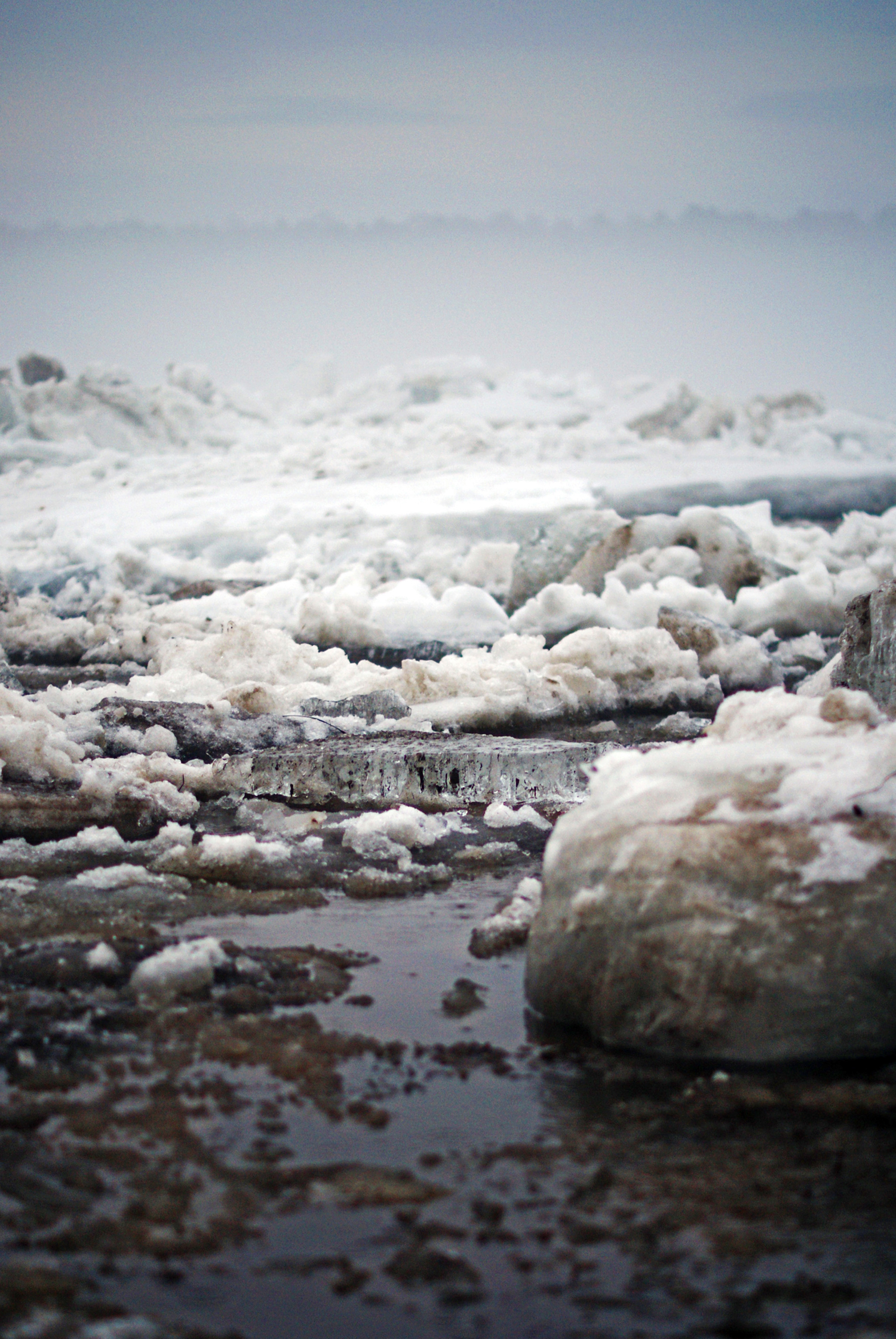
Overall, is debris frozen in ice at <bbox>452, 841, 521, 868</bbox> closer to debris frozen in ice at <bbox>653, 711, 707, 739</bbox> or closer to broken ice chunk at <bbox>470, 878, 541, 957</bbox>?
broken ice chunk at <bbox>470, 878, 541, 957</bbox>

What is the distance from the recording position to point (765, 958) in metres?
1.85

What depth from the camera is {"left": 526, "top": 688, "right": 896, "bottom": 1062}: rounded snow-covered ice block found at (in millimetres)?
1837

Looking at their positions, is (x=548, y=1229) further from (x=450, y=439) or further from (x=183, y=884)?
(x=450, y=439)

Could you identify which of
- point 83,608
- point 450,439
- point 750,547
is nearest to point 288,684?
point 83,608

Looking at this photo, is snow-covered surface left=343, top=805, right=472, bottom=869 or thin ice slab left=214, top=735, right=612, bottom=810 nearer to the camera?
snow-covered surface left=343, top=805, right=472, bottom=869

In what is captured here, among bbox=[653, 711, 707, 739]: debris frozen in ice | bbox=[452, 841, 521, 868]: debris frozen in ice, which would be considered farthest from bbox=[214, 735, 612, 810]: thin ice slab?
bbox=[653, 711, 707, 739]: debris frozen in ice

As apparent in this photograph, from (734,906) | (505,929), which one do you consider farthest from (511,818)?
(734,906)

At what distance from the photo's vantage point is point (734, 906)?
189cm

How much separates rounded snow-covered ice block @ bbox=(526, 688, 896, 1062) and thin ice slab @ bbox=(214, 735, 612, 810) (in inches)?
68.7

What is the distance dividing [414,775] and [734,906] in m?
2.09

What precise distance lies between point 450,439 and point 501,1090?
43.6ft

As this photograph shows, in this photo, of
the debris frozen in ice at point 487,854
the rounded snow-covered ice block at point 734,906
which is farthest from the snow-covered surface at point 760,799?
the debris frozen in ice at point 487,854

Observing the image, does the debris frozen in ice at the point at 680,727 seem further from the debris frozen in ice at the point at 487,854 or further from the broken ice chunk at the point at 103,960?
the broken ice chunk at the point at 103,960

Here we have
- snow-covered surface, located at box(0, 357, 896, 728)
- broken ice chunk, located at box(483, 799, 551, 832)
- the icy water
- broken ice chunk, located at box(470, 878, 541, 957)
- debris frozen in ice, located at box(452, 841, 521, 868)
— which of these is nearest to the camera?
the icy water
